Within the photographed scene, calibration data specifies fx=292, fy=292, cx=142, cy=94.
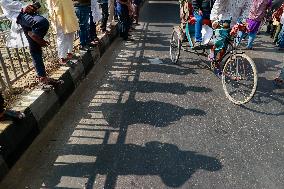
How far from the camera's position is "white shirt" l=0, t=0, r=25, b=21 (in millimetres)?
4406

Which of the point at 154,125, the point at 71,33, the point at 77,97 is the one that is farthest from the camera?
the point at 71,33

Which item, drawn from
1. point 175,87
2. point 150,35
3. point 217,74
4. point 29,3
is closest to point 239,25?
point 217,74

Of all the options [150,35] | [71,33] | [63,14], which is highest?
[63,14]

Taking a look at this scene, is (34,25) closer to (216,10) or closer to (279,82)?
(216,10)

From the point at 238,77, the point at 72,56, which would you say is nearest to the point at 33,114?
the point at 72,56

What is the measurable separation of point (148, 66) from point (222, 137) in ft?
11.4

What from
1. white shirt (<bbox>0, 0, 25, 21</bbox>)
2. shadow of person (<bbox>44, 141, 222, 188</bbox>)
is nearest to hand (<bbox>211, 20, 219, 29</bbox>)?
shadow of person (<bbox>44, 141, 222, 188</bbox>)

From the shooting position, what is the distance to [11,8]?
443 cm

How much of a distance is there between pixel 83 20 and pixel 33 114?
3.49 metres

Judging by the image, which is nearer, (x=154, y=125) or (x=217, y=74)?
(x=154, y=125)

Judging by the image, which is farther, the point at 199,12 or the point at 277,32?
the point at 277,32

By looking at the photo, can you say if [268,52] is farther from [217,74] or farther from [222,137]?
[222,137]

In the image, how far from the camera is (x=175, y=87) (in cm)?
611

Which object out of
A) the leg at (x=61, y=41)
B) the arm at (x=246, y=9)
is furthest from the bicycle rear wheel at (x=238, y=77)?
the leg at (x=61, y=41)
